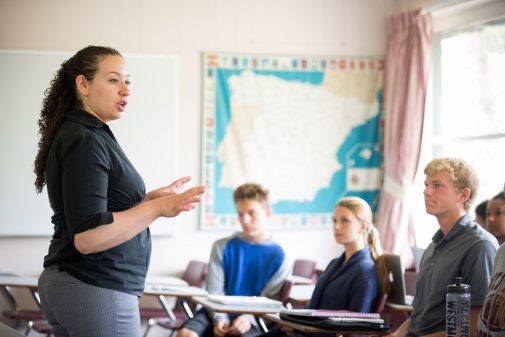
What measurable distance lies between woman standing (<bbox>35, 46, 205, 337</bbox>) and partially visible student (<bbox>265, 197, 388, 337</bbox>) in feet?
5.41

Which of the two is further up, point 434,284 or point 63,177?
point 63,177

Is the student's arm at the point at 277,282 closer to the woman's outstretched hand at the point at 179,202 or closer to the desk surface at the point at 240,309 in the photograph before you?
the desk surface at the point at 240,309

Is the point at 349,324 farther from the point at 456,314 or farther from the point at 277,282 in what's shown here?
the point at 277,282

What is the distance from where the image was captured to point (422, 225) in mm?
6234

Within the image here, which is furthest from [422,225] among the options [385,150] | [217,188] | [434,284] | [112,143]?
[112,143]

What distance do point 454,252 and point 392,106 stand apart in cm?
336

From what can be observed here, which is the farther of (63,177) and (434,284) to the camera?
(434,284)

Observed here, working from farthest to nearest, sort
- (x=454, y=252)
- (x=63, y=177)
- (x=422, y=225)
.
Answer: (x=422, y=225) → (x=454, y=252) → (x=63, y=177)

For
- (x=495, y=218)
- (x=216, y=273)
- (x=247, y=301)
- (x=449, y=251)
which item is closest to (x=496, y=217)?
(x=495, y=218)

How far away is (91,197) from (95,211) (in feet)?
0.13

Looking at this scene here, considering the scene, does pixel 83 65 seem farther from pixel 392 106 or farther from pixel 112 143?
pixel 392 106

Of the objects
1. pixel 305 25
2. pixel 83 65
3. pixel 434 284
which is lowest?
pixel 434 284

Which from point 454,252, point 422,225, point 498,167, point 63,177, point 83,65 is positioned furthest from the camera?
point 422,225

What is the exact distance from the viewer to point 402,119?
632 centimetres
